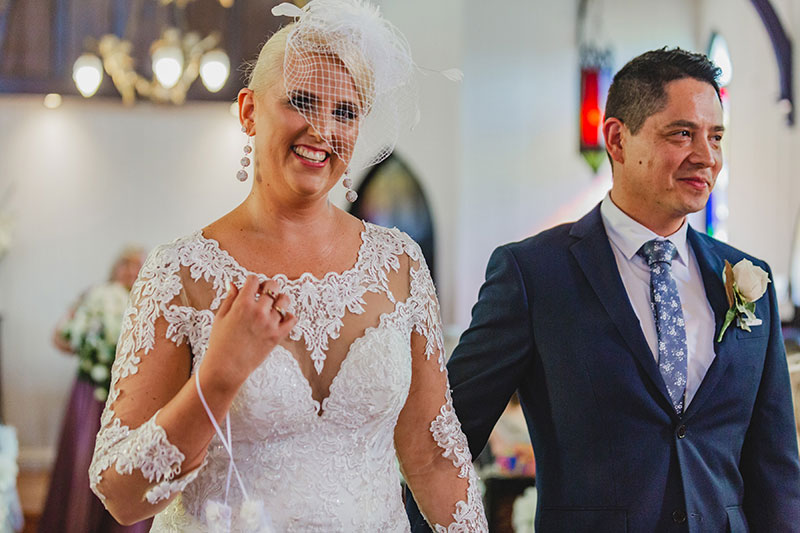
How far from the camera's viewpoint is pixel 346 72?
2.11 meters

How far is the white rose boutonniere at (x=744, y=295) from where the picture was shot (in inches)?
99.6

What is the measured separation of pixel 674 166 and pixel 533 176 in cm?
677

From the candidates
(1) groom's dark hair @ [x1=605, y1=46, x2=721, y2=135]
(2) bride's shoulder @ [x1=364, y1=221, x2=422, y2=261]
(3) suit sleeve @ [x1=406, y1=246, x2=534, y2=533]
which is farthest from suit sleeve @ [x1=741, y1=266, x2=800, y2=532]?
(2) bride's shoulder @ [x1=364, y1=221, x2=422, y2=261]

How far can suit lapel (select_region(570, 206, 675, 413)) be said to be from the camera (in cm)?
244

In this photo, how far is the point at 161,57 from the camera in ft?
27.0

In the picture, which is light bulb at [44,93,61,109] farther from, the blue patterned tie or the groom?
the blue patterned tie

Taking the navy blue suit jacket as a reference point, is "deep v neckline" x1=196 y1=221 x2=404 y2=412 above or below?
above

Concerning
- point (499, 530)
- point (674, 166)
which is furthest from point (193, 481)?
point (499, 530)

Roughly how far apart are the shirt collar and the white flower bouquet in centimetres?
426

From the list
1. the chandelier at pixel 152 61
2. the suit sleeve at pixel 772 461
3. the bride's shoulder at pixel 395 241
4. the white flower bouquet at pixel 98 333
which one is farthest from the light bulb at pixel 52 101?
the suit sleeve at pixel 772 461

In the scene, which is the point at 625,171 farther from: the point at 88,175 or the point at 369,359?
Answer: the point at 88,175

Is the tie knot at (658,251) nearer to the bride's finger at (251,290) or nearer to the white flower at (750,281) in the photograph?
the white flower at (750,281)

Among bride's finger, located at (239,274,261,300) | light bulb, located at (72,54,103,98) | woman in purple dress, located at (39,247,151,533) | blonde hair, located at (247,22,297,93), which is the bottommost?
woman in purple dress, located at (39,247,151,533)

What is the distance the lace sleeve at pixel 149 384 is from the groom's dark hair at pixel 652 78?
128 centimetres
